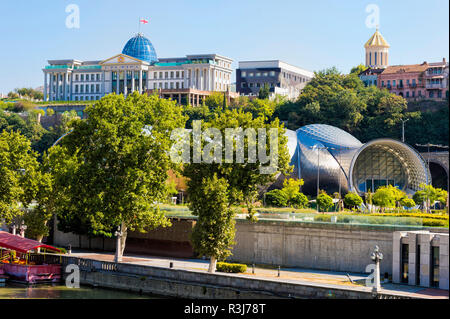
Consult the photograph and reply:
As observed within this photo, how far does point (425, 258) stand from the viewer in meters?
35.1

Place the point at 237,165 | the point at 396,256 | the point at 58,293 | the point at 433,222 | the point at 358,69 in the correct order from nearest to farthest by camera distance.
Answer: the point at 396,256 < the point at 58,293 < the point at 433,222 < the point at 237,165 < the point at 358,69

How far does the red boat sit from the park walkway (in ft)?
15.6

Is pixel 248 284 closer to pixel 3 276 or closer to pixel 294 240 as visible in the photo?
pixel 294 240

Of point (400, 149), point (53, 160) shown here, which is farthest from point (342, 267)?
point (400, 149)

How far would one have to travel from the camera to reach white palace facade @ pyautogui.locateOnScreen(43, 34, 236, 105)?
16250cm

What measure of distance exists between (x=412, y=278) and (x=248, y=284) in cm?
849

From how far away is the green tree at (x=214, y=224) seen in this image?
39562mm

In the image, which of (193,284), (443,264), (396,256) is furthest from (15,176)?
(443,264)

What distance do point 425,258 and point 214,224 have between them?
467 inches

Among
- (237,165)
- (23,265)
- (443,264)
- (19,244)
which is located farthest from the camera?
(19,244)

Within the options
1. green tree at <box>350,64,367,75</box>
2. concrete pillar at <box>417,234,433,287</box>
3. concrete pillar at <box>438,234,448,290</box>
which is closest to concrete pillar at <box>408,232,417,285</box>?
concrete pillar at <box>417,234,433,287</box>

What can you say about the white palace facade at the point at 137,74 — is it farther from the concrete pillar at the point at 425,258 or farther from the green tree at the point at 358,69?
the concrete pillar at the point at 425,258

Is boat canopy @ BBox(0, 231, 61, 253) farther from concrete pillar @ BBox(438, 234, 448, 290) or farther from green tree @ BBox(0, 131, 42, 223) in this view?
concrete pillar @ BBox(438, 234, 448, 290)

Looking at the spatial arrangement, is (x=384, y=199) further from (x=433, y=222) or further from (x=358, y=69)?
(x=358, y=69)
